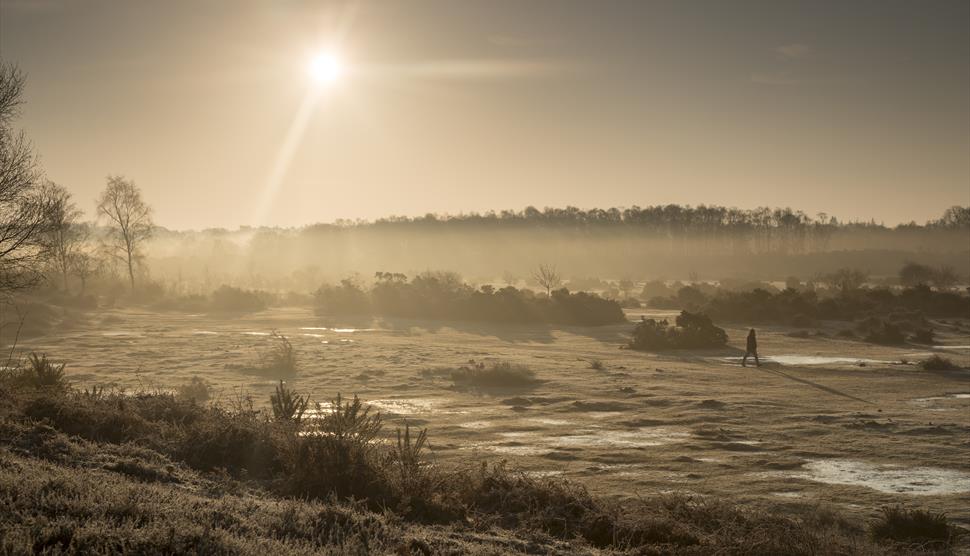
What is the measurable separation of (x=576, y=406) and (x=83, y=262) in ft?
147

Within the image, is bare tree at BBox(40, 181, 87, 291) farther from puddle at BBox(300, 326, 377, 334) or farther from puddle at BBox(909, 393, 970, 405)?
puddle at BBox(909, 393, 970, 405)

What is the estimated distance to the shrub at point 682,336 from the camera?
99.5ft

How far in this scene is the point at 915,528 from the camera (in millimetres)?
8617

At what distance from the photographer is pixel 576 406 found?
17.3 metres

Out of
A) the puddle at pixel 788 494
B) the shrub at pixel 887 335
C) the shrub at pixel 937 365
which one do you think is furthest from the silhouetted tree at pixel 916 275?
the puddle at pixel 788 494

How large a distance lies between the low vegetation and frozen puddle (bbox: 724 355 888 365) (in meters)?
17.7

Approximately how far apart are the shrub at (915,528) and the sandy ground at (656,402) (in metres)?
0.80

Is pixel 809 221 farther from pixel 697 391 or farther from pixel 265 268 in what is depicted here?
pixel 697 391

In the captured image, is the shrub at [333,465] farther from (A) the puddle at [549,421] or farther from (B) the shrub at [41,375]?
(A) the puddle at [549,421]

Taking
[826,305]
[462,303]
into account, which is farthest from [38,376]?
[826,305]

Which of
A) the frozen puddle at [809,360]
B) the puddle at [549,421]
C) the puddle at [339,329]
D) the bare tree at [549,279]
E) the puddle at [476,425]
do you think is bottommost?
the puddle at [549,421]

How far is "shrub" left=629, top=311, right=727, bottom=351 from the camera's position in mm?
30312

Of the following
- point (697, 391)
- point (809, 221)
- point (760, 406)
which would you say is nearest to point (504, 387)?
point (697, 391)

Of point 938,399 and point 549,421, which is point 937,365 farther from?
point 549,421
